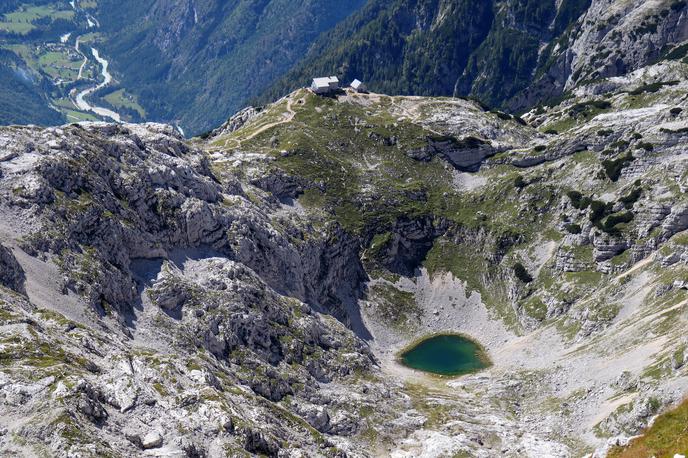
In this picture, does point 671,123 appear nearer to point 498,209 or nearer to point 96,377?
point 498,209

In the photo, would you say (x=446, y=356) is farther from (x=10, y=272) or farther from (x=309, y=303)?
(x=10, y=272)

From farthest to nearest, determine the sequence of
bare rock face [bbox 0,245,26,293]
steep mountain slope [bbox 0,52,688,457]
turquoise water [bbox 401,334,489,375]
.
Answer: turquoise water [bbox 401,334,489,375] → bare rock face [bbox 0,245,26,293] → steep mountain slope [bbox 0,52,688,457]

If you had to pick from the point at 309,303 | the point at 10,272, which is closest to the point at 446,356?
the point at 309,303

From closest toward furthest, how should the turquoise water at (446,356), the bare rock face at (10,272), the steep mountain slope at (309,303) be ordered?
the steep mountain slope at (309,303), the bare rock face at (10,272), the turquoise water at (446,356)

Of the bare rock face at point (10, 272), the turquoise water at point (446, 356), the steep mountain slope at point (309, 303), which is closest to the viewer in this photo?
the steep mountain slope at point (309, 303)

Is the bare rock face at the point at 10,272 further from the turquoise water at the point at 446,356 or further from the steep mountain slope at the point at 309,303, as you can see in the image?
the turquoise water at the point at 446,356

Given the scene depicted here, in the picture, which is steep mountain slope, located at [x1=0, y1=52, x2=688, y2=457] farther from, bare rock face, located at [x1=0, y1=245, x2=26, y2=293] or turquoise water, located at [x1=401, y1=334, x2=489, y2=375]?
turquoise water, located at [x1=401, y1=334, x2=489, y2=375]

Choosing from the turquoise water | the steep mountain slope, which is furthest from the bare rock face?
the turquoise water

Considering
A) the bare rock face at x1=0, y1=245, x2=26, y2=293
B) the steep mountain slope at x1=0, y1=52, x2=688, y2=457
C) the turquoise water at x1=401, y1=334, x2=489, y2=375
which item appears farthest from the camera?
the turquoise water at x1=401, y1=334, x2=489, y2=375

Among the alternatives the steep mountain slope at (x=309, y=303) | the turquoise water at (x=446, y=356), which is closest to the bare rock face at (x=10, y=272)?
the steep mountain slope at (x=309, y=303)
